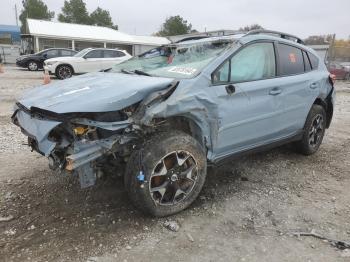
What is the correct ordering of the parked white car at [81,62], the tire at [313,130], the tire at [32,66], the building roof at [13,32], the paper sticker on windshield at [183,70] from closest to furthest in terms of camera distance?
the paper sticker on windshield at [183,70], the tire at [313,130], the parked white car at [81,62], the tire at [32,66], the building roof at [13,32]

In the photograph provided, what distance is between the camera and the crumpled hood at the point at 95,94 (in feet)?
9.67

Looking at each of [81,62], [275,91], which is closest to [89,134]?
[275,91]

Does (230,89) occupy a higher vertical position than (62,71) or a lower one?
higher

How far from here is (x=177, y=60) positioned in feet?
13.4

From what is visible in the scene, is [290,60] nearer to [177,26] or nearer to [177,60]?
[177,60]

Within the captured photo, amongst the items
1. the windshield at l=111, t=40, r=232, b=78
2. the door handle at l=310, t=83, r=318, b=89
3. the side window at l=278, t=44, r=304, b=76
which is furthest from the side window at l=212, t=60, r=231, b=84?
the door handle at l=310, t=83, r=318, b=89

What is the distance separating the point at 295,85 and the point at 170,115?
6.89 ft

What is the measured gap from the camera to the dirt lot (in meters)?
2.89

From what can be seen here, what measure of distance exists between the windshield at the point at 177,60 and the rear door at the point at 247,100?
0.74 feet

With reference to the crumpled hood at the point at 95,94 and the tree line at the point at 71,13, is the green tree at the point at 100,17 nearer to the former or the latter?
the tree line at the point at 71,13

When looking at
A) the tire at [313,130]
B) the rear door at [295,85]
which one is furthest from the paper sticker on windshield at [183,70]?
the tire at [313,130]

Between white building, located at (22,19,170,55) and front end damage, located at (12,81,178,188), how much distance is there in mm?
30689

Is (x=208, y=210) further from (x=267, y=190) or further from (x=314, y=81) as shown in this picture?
(x=314, y=81)

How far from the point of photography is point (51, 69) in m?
16.0
